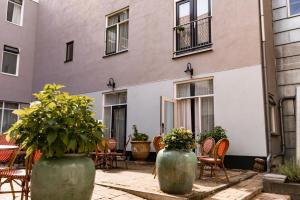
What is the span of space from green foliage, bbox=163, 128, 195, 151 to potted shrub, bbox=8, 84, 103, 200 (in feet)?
5.15

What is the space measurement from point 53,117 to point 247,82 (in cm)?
615

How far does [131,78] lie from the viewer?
1098 centimetres

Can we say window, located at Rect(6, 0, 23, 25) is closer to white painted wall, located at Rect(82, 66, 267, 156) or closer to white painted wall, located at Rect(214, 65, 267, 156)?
white painted wall, located at Rect(82, 66, 267, 156)

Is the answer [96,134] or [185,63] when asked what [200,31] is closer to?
[185,63]

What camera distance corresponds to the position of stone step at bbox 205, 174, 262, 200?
4770 mm

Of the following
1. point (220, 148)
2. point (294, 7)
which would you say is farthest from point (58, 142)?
point (294, 7)

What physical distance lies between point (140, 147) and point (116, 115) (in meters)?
2.38

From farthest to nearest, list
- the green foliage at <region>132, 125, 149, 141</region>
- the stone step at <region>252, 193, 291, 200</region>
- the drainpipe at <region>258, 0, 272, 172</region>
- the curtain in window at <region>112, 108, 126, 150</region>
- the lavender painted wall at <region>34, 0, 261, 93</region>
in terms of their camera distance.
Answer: the curtain in window at <region>112, 108, 126, 150</region> < the green foliage at <region>132, 125, 149, 141</region> < the lavender painted wall at <region>34, 0, 261, 93</region> < the drainpipe at <region>258, 0, 272, 172</region> < the stone step at <region>252, 193, 291, 200</region>

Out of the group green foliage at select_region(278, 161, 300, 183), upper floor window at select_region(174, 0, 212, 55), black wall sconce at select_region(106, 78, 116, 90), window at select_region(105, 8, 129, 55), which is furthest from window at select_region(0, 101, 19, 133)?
green foliage at select_region(278, 161, 300, 183)

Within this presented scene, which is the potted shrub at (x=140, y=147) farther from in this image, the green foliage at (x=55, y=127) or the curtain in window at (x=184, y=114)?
the green foliage at (x=55, y=127)

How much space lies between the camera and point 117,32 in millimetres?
11945

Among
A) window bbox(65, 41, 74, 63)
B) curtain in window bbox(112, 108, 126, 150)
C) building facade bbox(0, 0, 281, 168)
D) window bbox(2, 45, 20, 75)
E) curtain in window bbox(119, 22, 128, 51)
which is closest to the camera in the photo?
building facade bbox(0, 0, 281, 168)

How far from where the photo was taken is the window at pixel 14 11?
1452 cm

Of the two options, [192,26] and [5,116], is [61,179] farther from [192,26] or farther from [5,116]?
[5,116]
